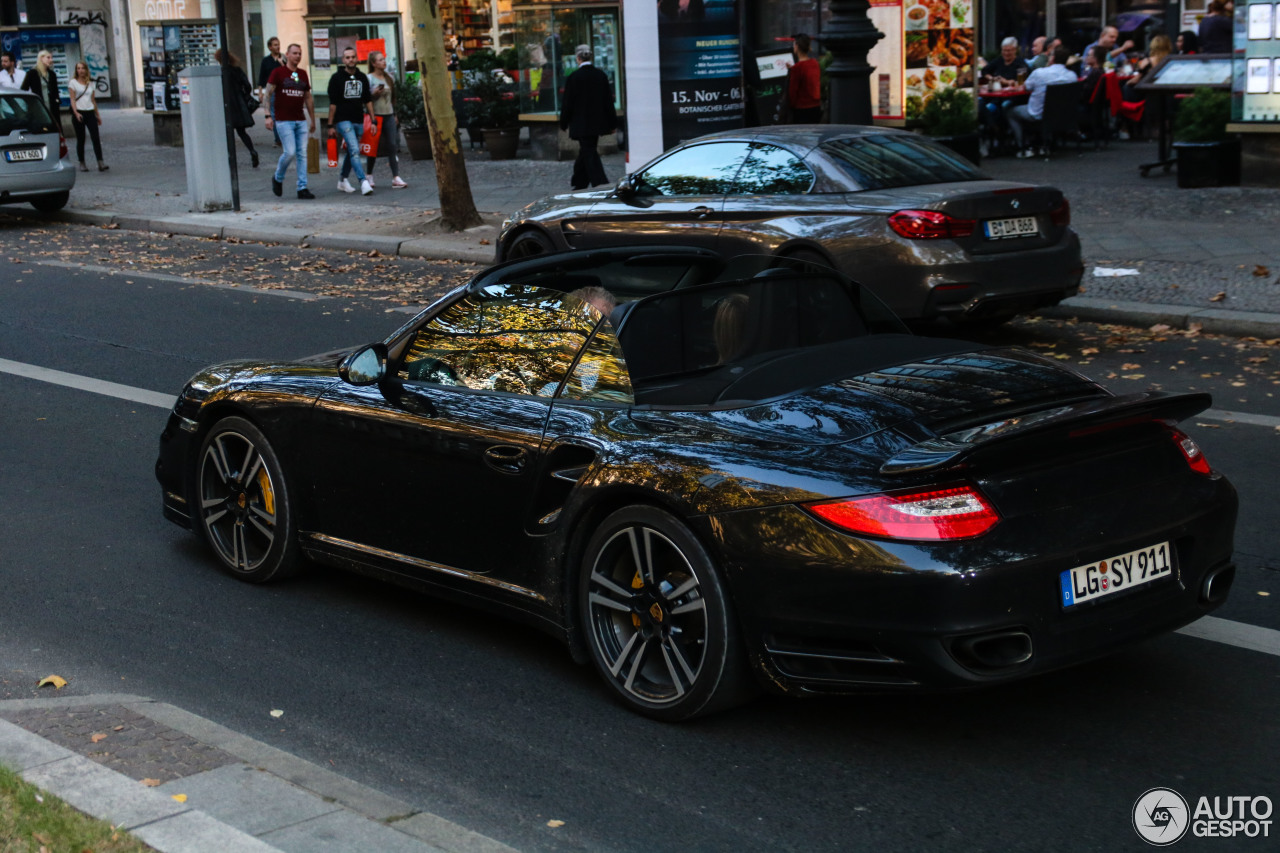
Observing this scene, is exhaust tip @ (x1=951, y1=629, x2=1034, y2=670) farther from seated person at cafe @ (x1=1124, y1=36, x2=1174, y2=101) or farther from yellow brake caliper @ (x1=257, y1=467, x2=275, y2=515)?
seated person at cafe @ (x1=1124, y1=36, x2=1174, y2=101)

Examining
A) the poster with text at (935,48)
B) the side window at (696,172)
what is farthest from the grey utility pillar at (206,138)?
the side window at (696,172)

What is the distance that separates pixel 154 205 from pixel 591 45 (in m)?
7.60

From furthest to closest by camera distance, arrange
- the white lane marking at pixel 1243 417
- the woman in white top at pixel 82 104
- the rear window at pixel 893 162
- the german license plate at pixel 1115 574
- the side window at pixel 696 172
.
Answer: the woman in white top at pixel 82 104 → the side window at pixel 696 172 → the rear window at pixel 893 162 → the white lane marking at pixel 1243 417 → the german license plate at pixel 1115 574

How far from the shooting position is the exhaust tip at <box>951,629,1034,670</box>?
13.3 ft

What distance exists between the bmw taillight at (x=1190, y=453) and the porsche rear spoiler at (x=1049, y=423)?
0.18 feet

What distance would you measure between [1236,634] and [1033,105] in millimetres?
17173

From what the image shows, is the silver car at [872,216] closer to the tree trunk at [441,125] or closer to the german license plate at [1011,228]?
the german license plate at [1011,228]

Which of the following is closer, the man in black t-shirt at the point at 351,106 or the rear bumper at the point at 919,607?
the rear bumper at the point at 919,607

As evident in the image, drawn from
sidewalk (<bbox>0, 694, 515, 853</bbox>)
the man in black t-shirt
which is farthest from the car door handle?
the man in black t-shirt

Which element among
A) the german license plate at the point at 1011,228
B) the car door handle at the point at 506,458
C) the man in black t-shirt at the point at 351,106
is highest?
the man in black t-shirt at the point at 351,106

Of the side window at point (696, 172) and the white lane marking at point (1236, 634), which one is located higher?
the side window at point (696, 172)

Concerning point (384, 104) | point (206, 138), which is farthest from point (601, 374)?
point (384, 104)

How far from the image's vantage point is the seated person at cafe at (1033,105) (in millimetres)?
20969

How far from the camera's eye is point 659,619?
4.55 m
